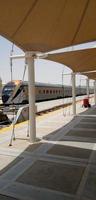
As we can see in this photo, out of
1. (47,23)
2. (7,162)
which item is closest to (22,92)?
(47,23)

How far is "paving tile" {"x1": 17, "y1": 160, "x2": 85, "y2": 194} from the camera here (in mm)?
Answer: 5777

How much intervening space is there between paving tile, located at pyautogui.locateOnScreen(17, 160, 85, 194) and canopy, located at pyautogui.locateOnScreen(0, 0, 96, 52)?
4.16 meters

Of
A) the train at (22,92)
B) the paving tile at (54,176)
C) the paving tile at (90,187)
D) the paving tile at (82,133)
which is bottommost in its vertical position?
the paving tile at (90,187)

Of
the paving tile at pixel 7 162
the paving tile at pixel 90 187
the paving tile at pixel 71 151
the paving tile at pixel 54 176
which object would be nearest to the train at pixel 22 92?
the paving tile at pixel 71 151

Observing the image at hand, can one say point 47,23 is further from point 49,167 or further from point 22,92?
point 22,92

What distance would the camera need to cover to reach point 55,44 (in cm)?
1056

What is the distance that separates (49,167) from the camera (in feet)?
22.9

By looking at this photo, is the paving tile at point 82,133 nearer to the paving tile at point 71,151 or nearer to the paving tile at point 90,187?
the paving tile at point 71,151

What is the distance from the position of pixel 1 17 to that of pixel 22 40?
2343 mm

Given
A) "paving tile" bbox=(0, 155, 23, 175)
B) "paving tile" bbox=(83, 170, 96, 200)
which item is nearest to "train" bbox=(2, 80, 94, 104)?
"paving tile" bbox=(0, 155, 23, 175)

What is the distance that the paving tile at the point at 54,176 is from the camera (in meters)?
5.78

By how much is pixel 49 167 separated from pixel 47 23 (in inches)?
183

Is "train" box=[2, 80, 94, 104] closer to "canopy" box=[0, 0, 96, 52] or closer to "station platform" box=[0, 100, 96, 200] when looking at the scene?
"canopy" box=[0, 0, 96, 52]

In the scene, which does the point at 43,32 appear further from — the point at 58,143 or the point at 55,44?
the point at 58,143
